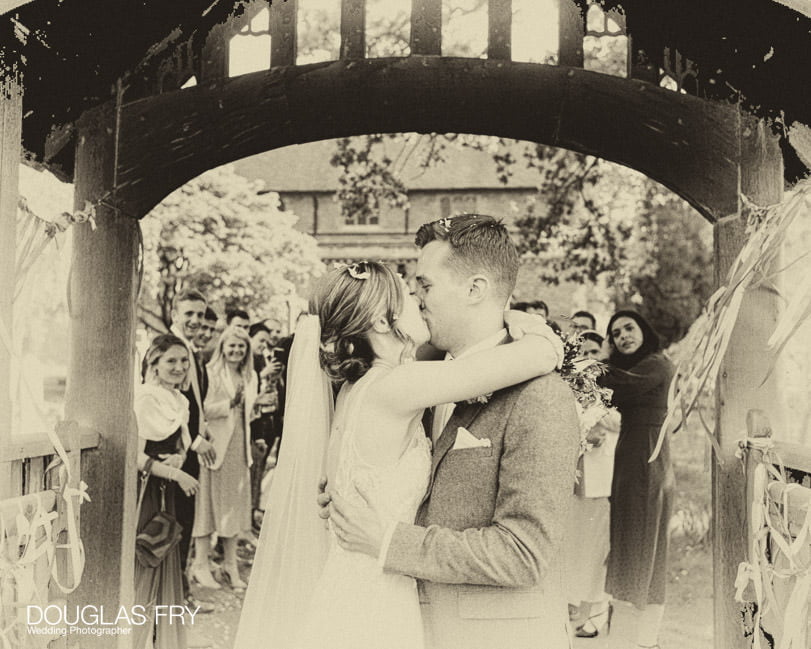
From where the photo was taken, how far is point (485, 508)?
2.52m

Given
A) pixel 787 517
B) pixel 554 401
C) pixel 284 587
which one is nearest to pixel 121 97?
pixel 284 587

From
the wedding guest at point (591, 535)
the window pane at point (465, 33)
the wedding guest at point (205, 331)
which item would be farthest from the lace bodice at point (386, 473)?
the window pane at point (465, 33)

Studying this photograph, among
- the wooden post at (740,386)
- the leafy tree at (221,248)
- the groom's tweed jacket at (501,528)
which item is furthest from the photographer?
the leafy tree at (221,248)

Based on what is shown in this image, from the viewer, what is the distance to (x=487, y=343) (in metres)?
2.70

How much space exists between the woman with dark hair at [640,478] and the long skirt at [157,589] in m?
3.10

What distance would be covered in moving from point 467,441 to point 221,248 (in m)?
21.1

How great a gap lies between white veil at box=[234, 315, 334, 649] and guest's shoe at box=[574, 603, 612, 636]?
4132 millimetres

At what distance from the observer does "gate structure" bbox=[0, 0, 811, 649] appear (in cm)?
449

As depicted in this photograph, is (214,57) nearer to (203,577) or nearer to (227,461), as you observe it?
(227,461)

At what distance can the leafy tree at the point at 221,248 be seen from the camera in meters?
20.4

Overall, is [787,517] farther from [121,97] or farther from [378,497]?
[121,97]

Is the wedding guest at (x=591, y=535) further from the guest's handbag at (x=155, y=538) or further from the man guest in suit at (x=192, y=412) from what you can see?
the guest's handbag at (x=155, y=538)

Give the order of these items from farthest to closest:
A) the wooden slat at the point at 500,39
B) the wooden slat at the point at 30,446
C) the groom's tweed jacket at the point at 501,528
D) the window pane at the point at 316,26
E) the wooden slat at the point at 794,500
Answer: the window pane at the point at 316,26 → the wooden slat at the point at 500,39 → the wooden slat at the point at 30,446 → the wooden slat at the point at 794,500 → the groom's tweed jacket at the point at 501,528

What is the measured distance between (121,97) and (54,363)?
25747 millimetres
